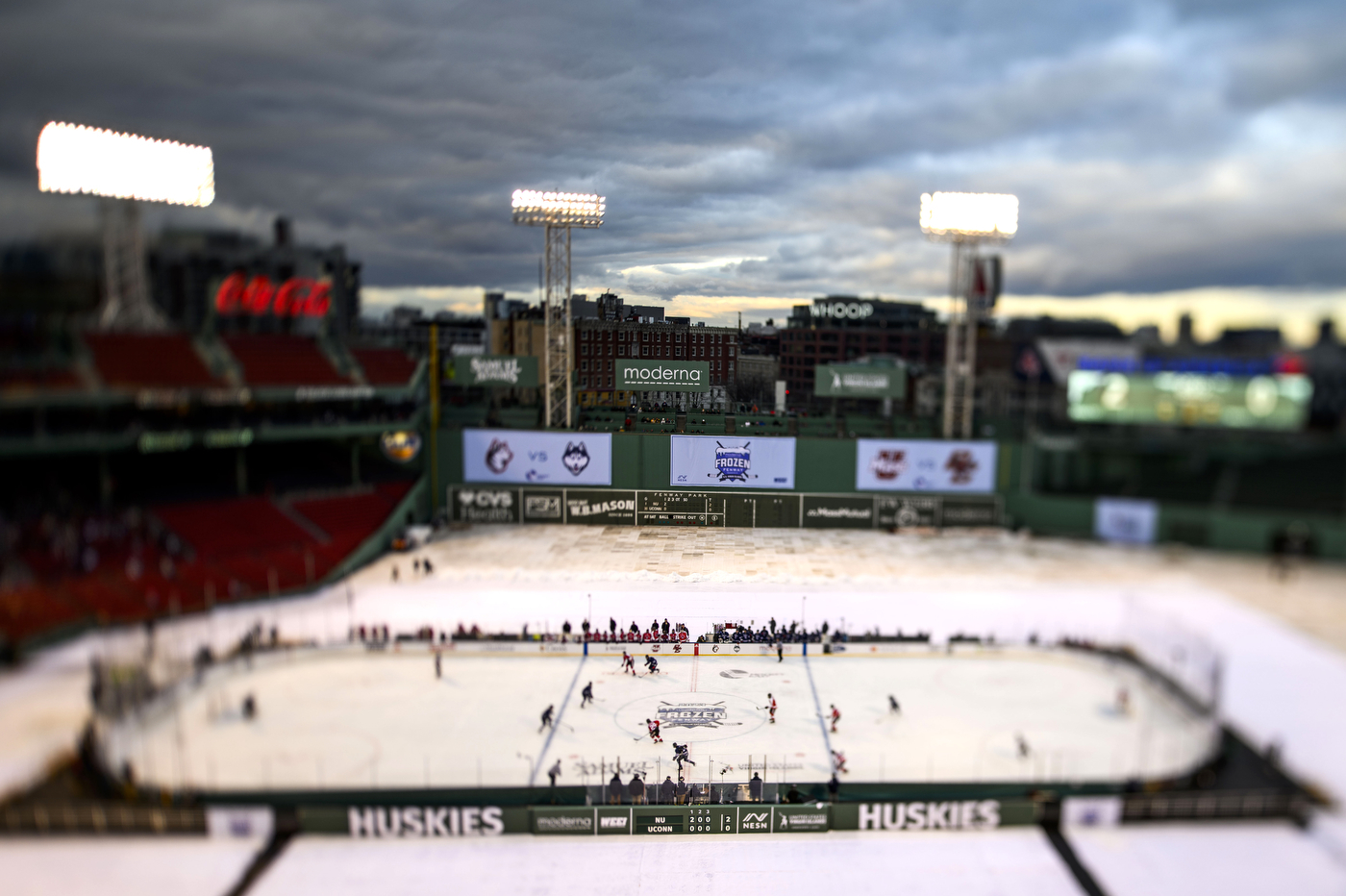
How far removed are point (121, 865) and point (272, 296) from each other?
4.75 m

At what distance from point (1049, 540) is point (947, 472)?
1.50m

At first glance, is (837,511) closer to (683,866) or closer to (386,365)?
(683,866)

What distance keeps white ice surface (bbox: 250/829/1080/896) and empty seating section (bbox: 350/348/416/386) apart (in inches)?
228

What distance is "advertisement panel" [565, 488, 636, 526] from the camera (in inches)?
219

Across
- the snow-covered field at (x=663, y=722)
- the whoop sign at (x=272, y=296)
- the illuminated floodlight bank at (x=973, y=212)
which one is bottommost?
the snow-covered field at (x=663, y=722)

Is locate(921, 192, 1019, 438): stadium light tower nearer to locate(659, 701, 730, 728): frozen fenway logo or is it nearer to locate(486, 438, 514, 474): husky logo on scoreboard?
locate(659, 701, 730, 728): frozen fenway logo

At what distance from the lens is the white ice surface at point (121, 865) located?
170 inches

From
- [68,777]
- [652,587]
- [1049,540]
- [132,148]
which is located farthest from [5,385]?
[1049,540]

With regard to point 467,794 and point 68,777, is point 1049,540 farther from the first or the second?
point 68,777

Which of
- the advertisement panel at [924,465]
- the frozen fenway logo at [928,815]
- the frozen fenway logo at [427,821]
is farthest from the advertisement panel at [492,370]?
the frozen fenway logo at [928,815]

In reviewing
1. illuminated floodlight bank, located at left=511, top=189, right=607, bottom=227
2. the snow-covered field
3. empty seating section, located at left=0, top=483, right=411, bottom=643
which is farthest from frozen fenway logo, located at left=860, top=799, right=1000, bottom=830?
empty seating section, located at left=0, top=483, right=411, bottom=643

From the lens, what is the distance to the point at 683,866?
5344 millimetres

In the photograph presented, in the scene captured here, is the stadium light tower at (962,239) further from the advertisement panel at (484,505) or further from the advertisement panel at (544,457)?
the advertisement panel at (484,505)

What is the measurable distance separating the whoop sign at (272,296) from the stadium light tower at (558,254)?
2.69 metres
